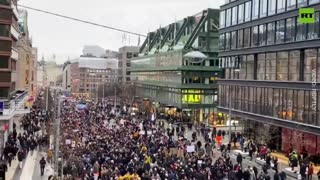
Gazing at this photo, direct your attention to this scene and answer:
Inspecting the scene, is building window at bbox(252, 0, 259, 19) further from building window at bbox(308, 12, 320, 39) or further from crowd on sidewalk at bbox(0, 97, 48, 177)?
crowd on sidewalk at bbox(0, 97, 48, 177)

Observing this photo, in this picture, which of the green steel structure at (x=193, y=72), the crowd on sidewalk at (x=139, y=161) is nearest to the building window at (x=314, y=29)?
the crowd on sidewalk at (x=139, y=161)

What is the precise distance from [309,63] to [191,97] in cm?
4276

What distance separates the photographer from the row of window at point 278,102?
45781 mm

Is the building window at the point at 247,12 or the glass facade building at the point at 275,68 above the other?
the building window at the point at 247,12

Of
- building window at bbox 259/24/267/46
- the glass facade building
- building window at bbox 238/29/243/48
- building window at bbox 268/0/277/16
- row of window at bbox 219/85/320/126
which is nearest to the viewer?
row of window at bbox 219/85/320/126

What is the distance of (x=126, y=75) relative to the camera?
186m

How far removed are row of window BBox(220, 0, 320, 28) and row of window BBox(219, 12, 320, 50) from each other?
3.70 ft

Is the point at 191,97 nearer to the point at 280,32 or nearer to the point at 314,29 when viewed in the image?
the point at 280,32

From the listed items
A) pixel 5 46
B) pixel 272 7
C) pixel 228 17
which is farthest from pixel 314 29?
pixel 5 46

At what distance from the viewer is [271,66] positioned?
55.0 metres

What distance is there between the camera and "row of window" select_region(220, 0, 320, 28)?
50.0 meters

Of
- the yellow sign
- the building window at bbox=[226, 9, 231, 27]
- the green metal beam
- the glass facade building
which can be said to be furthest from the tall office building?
the green metal beam

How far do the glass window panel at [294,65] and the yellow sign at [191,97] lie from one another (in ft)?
128

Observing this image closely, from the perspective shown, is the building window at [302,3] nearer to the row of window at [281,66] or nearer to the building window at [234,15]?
the row of window at [281,66]
